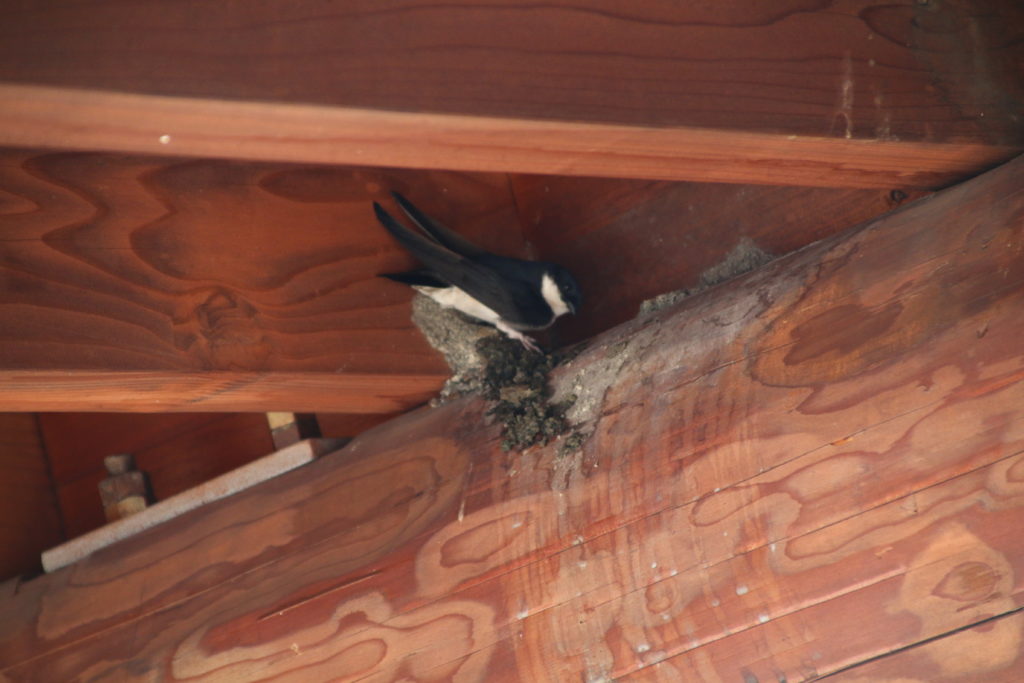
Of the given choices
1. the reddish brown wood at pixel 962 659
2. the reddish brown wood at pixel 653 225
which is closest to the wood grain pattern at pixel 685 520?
the reddish brown wood at pixel 962 659

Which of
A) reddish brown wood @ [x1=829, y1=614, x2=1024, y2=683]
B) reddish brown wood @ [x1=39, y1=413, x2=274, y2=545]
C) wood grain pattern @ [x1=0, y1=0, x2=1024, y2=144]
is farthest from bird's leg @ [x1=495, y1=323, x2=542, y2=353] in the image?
reddish brown wood @ [x1=829, y1=614, x2=1024, y2=683]

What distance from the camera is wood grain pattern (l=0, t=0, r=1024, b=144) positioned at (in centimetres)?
95

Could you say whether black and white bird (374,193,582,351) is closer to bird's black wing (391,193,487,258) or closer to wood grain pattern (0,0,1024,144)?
bird's black wing (391,193,487,258)

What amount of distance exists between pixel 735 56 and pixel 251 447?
1.32m

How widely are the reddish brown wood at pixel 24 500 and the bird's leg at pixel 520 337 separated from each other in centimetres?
104

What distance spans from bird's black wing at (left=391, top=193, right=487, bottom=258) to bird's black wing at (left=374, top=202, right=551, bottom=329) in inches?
0.6

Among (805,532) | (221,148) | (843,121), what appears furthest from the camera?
(843,121)

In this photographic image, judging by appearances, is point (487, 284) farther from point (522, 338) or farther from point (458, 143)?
point (458, 143)

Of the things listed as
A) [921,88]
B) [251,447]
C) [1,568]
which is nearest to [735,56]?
[921,88]

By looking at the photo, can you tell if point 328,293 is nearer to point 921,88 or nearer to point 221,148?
point 221,148

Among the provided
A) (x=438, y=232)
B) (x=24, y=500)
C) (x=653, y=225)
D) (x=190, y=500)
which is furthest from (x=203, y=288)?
(x=24, y=500)

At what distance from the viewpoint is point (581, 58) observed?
45.5 inches

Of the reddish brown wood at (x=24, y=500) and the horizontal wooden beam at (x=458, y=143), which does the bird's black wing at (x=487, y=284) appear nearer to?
the horizontal wooden beam at (x=458, y=143)

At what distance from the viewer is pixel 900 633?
1.10 metres
